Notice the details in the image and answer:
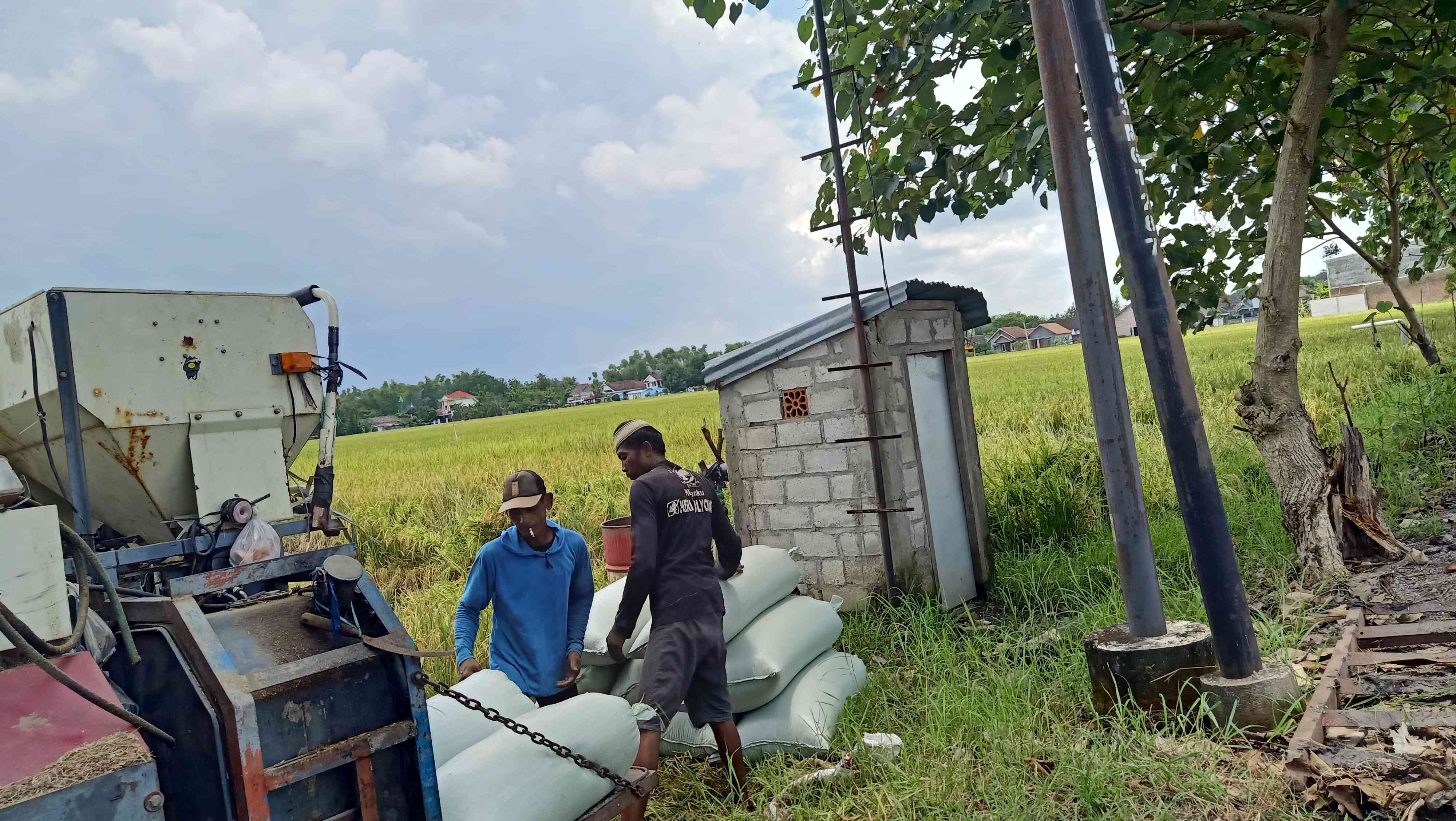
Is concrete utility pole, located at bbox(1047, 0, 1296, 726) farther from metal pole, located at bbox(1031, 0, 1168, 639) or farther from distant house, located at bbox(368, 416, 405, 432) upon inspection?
distant house, located at bbox(368, 416, 405, 432)

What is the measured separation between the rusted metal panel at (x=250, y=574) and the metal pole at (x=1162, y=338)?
3.23m

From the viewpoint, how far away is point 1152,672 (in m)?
3.87

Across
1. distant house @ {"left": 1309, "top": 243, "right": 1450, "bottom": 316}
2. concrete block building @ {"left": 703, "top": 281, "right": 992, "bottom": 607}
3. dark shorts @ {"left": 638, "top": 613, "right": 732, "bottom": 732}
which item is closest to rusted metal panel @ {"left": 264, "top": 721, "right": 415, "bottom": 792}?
dark shorts @ {"left": 638, "top": 613, "right": 732, "bottom": 732}

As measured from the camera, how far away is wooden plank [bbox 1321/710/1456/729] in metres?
3.35

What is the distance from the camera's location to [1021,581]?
6.49 m

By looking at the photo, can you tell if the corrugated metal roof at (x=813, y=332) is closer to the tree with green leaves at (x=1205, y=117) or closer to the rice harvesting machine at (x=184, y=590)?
the tree with green leaves at (x=1205, y=117)

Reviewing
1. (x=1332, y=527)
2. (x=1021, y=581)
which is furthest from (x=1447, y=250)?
(x=1021, y=581)

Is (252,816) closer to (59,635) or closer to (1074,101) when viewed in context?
(59,635)

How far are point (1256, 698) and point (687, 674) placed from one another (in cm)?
226

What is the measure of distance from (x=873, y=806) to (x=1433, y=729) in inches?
79.0

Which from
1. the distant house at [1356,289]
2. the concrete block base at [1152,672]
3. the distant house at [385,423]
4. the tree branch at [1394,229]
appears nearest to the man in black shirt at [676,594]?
the concrete block base at [1152,672]

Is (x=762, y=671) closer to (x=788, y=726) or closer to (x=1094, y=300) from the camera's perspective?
(x=788, y=726)

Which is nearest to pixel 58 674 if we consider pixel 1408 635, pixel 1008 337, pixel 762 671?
pixel 762 671

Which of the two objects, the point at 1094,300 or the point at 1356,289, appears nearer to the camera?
the point at 1094,300
